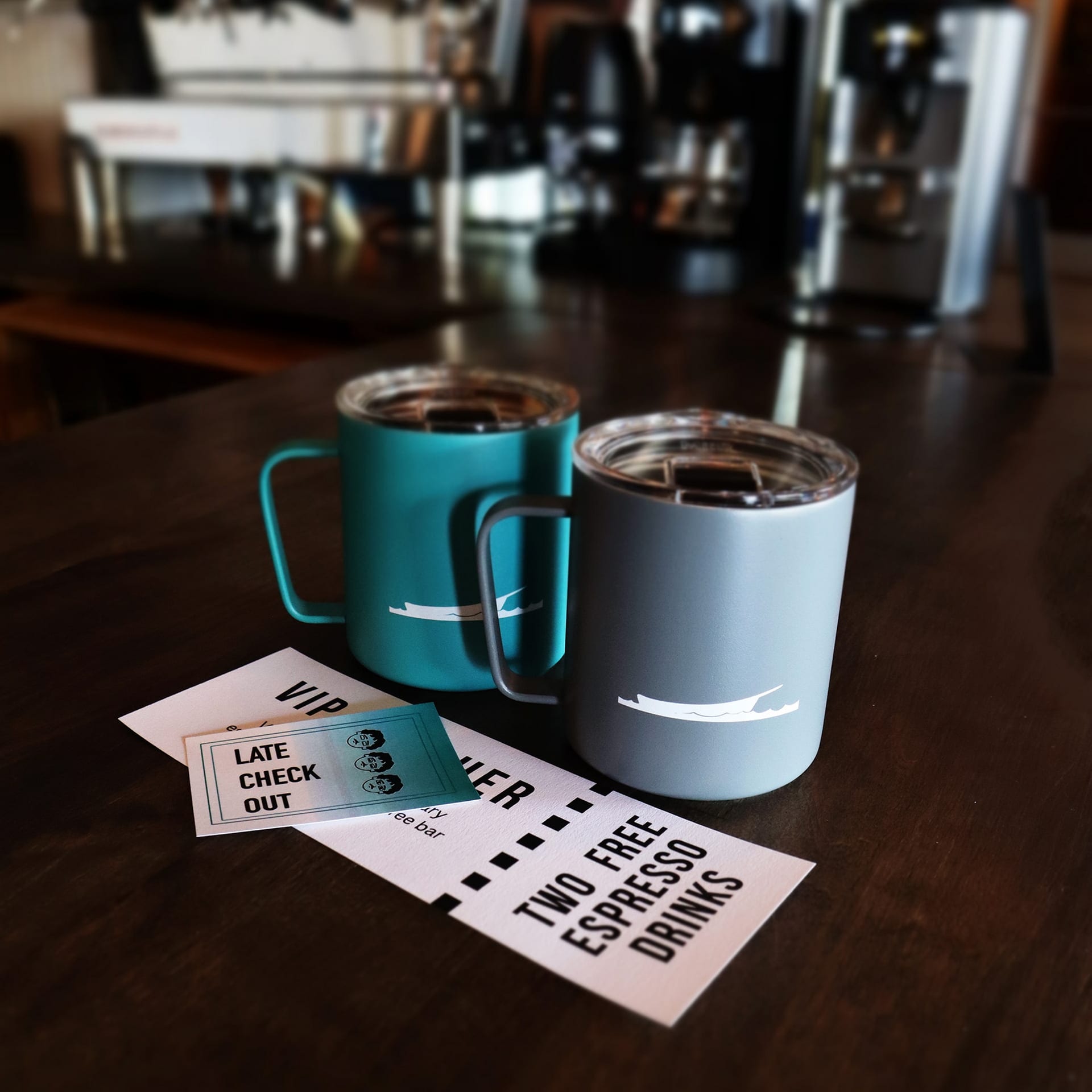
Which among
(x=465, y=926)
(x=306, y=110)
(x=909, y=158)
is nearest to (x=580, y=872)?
(x=465, y=926)

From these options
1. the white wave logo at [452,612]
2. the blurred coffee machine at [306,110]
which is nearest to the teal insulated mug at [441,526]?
the white wave logo at [452,612]

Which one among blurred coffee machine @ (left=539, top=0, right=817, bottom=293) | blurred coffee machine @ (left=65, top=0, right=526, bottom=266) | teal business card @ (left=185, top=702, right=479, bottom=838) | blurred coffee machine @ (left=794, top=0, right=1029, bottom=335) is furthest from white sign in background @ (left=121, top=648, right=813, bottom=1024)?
blurred coffee machine @ (left=65, top=0, right=526, bottom=266)

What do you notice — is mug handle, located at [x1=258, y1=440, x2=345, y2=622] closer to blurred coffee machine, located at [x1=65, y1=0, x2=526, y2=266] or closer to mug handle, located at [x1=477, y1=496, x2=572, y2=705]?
mug handle, located at [x1=477, y1=496, x2=572, y2=705]

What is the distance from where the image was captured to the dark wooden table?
0.34 m

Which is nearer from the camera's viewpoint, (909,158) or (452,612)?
(452,612)

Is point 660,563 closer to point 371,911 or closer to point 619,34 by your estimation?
point 371,911

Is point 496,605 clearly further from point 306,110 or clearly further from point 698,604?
point 306,110

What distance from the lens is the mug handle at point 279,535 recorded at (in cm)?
55

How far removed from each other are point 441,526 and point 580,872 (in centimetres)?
17

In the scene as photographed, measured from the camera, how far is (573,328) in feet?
4.83

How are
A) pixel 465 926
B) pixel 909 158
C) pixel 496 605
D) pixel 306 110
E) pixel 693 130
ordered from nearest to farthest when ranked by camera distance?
pixel 465 926 < pixel 496 605 < pixel 909 158 < pixel 693 130 < pixel 306 110

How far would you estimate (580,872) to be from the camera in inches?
16.6

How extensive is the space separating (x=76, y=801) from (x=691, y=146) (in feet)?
5.13

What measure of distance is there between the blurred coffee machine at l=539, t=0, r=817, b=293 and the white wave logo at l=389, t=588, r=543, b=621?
1.30 meters
